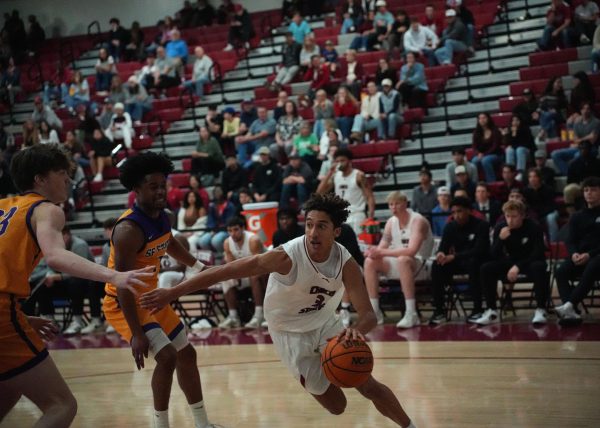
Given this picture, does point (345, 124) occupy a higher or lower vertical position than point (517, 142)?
higher

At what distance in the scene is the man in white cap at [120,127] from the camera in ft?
55.3

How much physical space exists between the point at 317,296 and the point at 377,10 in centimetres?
1278

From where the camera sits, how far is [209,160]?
1484 centimetres

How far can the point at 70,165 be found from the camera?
160 inches

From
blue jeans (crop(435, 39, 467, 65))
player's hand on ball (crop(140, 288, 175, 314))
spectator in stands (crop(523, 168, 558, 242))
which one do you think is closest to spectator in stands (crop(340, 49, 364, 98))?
blue jeans (crop(435, 39, 467, 65))

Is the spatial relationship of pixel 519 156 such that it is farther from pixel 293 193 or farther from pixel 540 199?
pixel 293 193

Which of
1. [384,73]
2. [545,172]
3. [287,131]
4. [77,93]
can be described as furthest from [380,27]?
[77,93]

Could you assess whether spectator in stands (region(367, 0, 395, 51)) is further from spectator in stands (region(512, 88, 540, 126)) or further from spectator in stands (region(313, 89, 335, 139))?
spectator in stands (region(512, 88, 540, 126))

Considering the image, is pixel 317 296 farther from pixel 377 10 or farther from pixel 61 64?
pixel 61 64

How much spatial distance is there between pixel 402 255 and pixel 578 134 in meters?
3.99

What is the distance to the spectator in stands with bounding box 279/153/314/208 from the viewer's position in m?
12.7

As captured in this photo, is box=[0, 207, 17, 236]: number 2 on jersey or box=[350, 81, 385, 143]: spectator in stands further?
box=[350, 81, 385, 143]: spectator in stands

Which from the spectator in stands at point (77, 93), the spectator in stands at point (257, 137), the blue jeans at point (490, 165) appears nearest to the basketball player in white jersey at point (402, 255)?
the blue jeans at point (490, 165)

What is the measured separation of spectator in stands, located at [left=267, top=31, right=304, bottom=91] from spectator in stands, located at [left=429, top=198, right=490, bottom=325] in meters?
7.78
